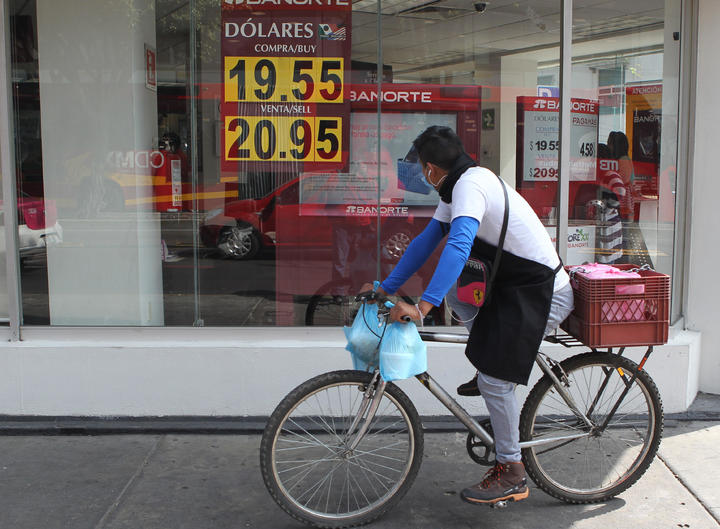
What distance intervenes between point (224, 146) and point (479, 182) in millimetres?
2777

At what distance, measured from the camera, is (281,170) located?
5.59m

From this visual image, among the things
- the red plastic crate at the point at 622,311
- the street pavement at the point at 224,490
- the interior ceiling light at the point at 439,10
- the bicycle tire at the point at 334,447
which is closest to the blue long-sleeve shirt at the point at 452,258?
the bicycle tire at the point at 334,447

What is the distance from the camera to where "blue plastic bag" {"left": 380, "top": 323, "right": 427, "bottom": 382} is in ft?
10.7

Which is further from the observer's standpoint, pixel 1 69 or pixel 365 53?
pixel 365 53

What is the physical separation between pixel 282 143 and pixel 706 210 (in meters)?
3.03

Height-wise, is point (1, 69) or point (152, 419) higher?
point (1, 69)

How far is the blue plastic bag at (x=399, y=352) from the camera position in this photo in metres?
3.27

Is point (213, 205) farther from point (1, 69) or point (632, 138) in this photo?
point (632, 138)

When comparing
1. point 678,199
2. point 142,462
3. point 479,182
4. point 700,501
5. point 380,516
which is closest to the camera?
point 479,182

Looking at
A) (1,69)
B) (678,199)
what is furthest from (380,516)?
(1,69)

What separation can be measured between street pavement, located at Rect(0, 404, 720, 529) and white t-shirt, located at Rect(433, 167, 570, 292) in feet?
4.03

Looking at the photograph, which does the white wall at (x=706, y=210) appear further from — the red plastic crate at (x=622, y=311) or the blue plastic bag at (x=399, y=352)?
the blue plastic bag at (x=399, y=352)

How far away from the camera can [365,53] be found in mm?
5547

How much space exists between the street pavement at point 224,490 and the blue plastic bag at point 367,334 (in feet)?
2.67
